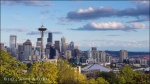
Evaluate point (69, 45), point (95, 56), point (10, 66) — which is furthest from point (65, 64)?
point (69, 45)

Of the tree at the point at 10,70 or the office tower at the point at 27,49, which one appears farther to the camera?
the office tower at the point at 27,49

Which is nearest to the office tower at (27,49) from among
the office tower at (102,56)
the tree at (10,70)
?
the office tower at (102,56)

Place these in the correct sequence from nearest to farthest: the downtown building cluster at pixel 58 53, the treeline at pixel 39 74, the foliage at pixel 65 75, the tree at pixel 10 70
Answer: the treeline at pixel 39 74, the tree at pixel 10 70, the foliage at pixel 65 75, the downtown building cluster at pixel 58 53

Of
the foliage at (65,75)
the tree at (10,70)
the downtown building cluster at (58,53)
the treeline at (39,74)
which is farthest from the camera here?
the downtown building cluster at (58,53)

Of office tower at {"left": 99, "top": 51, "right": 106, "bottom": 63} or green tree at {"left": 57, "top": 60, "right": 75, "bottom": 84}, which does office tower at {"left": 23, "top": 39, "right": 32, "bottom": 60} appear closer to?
office tower at {"left": 99, "top": 51, "right": 106, "bottom": 63}

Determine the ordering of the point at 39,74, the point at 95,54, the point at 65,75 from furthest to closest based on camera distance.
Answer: the point at 95,54 < the point at 65,75 < the point at 39,74

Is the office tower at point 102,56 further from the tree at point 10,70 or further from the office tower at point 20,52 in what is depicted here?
the tree at point 10,70

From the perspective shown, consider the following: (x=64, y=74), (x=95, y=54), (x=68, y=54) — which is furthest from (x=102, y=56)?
(x=64, y=74)

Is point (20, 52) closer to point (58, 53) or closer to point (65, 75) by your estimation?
point (58, 53)

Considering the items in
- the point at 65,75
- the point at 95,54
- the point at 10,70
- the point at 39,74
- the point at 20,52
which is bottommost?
the point at 65,75
